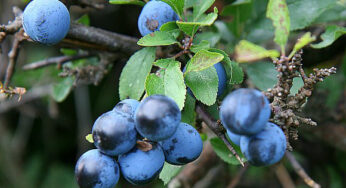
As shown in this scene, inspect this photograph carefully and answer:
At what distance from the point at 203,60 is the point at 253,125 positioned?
188 mm

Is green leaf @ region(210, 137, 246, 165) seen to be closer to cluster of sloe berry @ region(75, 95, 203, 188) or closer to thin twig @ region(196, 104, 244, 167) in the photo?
thin twig @ region(196, 104, 244, 167)

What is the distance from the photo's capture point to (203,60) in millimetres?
711

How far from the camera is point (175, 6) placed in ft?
2.68

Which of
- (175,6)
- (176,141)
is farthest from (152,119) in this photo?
(175,6)

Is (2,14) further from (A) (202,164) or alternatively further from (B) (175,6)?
(B) (175,6)

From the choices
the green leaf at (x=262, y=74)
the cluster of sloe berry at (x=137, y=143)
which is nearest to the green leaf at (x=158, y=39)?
the cluster of sloe berry at (x=137, y=143)

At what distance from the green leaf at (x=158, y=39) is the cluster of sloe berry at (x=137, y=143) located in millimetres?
139

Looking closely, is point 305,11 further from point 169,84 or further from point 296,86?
point 169,84

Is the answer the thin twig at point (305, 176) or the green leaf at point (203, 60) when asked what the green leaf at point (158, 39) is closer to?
the green leaf at point (203, 60)

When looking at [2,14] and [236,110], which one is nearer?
[236,110]

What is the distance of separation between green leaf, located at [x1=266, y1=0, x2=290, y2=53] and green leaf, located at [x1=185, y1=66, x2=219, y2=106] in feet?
0.56

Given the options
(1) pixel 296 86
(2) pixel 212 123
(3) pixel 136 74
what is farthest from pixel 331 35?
(3) pixel 136 74

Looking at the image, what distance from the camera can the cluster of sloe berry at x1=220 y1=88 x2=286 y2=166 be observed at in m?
0.57

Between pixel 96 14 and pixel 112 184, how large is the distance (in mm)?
1565
